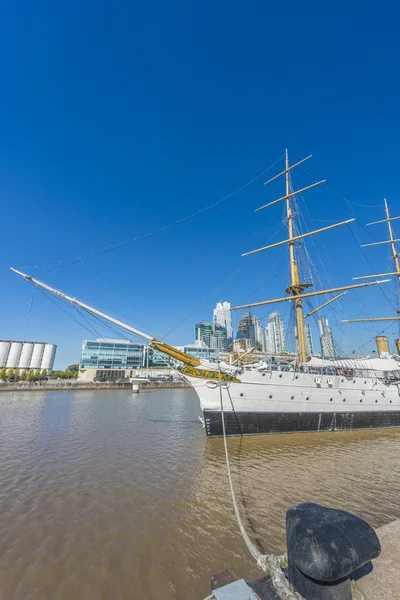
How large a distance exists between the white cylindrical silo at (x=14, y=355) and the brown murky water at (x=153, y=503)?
113583 millimetres

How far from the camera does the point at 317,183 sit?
88.3 ft

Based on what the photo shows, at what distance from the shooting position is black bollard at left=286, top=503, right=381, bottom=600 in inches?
88.0

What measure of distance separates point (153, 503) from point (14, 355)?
417 feet

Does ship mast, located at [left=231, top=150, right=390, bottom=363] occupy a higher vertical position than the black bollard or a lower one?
higher

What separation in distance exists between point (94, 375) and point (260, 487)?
97066mm

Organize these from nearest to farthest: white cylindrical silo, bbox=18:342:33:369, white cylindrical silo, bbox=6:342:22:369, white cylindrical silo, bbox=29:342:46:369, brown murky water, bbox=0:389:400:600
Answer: brown murky water, bbox=0:389:400:600 < white cylindrical silo, bbox=6:342:22:369 < white cylindrical silo, bbox=18:342:33:369 < white cylindrical silo, bbox=29:342:46:369

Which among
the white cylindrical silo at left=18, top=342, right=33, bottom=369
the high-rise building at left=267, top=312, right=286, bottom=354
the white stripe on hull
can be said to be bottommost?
the white stripe on hull

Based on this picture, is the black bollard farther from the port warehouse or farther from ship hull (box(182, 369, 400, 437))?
the port warehouse

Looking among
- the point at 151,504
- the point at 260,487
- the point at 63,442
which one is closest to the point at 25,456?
the point at 63,442

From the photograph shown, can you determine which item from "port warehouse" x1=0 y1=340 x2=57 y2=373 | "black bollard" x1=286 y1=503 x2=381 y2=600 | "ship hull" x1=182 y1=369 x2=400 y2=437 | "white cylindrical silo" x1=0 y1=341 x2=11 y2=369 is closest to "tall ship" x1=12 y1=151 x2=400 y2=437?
"ship hull" x1=182 y1=369 x2=400 y2=437

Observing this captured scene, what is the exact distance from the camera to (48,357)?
116062mm

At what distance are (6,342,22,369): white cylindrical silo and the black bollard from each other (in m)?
131

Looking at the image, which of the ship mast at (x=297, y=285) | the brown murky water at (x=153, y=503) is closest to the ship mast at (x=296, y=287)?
the ship mast at (x=297, y=285)

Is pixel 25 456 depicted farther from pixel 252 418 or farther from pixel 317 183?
pixel 317 183
